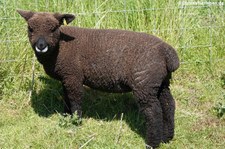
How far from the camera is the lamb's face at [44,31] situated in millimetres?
4223

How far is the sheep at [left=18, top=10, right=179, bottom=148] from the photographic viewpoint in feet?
13.7

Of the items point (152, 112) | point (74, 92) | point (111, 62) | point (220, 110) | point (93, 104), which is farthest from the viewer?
point (93, 104)

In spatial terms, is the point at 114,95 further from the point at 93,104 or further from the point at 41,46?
the point at 41,46

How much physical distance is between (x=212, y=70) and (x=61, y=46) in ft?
8.66

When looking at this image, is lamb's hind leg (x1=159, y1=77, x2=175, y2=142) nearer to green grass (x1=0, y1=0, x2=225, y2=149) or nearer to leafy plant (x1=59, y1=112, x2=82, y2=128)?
green grass (x1=0, y1=0, x2=225, y2=149)

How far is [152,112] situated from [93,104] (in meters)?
1.37

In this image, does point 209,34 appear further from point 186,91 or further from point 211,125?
point 211,125

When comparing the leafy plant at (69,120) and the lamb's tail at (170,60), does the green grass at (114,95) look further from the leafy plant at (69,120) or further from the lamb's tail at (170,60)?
the lamb's tail at (170,60)

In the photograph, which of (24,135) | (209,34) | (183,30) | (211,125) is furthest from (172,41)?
(24,135)

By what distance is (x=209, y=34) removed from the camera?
6.37 metres

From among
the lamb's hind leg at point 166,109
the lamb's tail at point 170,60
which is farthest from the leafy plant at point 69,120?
the lamb's tail at point 170,60

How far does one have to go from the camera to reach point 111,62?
437cm

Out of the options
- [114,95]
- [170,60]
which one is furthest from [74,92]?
[170,60]

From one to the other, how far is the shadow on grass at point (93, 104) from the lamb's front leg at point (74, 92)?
0.40 m
